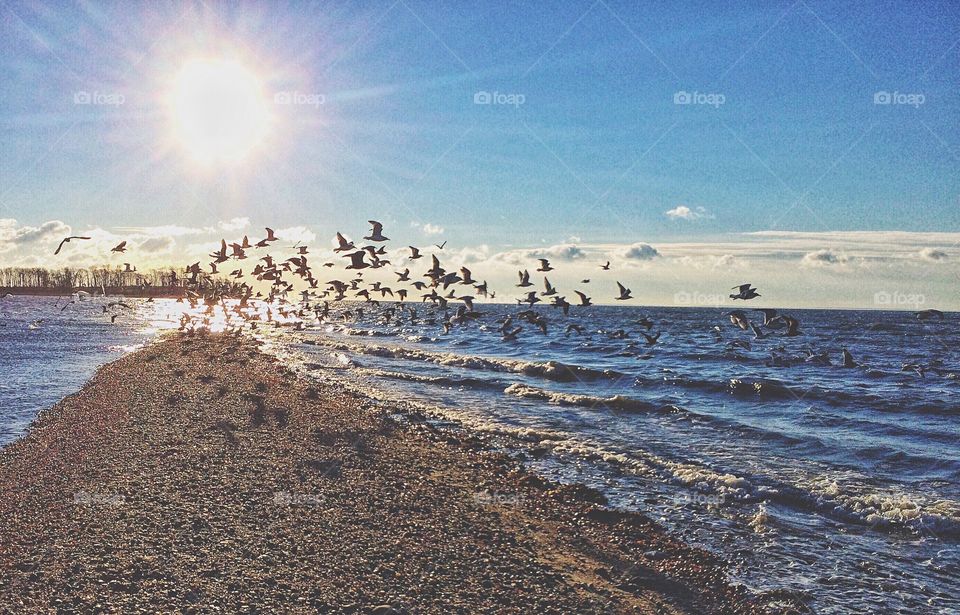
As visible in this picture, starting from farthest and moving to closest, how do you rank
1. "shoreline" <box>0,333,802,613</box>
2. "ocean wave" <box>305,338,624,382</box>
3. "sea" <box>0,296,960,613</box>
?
"ocean wave" <box>305,338,624,382</box>, "sea" <box>0,296,960,613</box>, "shoreline" <box>0,333,802,613</box>

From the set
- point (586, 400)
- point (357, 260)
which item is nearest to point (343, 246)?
point (357, 260)

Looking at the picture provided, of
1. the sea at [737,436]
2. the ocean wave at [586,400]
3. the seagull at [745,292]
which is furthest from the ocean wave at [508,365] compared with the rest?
the seagull at [745,292]

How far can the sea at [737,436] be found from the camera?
918 cm

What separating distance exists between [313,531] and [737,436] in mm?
13588

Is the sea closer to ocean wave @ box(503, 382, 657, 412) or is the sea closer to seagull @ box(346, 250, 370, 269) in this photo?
ocean wave @ box(503, 382, 657, 412)

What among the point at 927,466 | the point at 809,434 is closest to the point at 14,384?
the point at 809,434

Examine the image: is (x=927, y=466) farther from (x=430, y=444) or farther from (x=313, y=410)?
(x=313, y=410)

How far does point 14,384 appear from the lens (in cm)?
2227

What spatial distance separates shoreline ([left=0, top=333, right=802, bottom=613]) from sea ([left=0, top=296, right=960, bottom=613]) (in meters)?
1.25

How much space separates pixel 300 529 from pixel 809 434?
16093mm

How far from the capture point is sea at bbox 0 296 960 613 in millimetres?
9180

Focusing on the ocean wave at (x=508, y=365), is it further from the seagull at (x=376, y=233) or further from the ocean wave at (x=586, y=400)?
the seagull at (x=376, y=233)

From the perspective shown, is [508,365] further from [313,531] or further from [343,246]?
[313,531]

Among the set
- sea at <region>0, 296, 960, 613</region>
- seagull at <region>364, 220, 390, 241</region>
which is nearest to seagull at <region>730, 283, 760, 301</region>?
sea at <region>0, 296, 960, 613</region>
